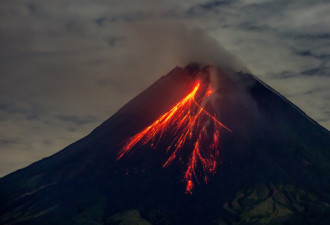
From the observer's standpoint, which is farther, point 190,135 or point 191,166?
point 190,135

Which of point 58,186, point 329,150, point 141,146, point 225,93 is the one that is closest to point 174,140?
point 141,146

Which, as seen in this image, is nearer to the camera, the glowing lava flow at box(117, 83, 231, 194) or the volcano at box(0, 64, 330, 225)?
the volcano at box(0, 64, 330, 225)

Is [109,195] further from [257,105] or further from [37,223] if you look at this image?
[257,105]

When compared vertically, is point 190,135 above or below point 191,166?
above
